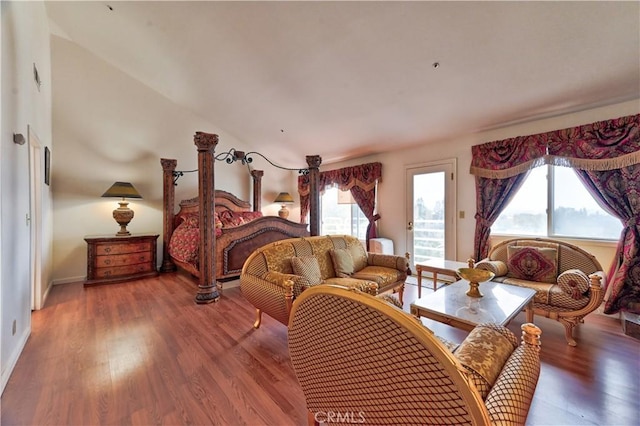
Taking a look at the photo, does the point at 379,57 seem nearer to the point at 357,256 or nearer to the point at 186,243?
the point at 357,256

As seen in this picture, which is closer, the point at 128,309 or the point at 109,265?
the point at 128,309

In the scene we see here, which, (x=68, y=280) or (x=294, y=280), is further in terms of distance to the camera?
(x=68, y=280)

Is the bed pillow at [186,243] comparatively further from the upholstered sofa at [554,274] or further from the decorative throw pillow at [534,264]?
the decorative throw pillow at [534,264]

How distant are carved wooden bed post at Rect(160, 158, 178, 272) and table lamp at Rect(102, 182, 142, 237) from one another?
1.71ft

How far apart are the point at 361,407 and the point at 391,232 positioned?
4073 mm

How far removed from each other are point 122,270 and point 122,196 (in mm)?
1205

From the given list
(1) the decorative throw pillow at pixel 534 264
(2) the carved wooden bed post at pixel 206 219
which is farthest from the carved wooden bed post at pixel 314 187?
(1) the decorative throw pillow at pixel 534 264

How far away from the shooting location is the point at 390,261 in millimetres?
3100

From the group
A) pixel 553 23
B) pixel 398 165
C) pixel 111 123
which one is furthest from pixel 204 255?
pixel 553 23

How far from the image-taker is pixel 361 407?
967mm

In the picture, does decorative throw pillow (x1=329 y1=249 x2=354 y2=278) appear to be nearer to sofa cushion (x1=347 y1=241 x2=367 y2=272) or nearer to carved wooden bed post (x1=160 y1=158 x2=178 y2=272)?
sofa cushion (x1=347 y1=241 x2=367 y2=272)

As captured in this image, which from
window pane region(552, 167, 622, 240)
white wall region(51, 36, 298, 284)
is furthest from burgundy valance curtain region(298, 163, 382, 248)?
white wall region(51, 36, 298, 284)

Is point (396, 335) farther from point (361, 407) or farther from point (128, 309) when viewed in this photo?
point (128, 309)

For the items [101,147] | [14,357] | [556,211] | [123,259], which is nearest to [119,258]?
[123,259]
